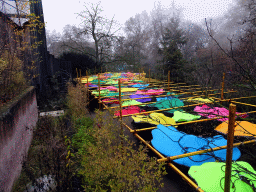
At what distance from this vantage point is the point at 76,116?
6.30m

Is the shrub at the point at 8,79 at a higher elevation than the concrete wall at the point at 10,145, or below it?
higher

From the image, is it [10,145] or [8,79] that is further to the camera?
[8,79]

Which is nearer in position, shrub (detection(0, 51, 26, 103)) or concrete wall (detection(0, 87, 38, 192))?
concrete wall (detection(0, 87, 38, 192))

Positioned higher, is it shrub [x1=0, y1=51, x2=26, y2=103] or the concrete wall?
shrub [x1=0, y1=51, x2=26, y2=103]

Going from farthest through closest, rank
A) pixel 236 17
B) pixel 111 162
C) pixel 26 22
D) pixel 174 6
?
pixel 174 6
pixel 236 17
pixel 26 22
pixel 111 162

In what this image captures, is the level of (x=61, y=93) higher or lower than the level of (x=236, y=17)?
lower

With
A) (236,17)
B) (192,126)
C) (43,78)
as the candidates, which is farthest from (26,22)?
(236,17)

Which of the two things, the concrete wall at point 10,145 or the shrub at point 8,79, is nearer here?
the concrete wall at point 10,145

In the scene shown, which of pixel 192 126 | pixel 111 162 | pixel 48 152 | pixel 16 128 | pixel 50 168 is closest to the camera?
pixel 111 162

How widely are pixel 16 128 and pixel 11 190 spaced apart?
1112mm

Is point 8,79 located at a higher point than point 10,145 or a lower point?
higher

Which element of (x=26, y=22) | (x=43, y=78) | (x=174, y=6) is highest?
(x=174, y=6)

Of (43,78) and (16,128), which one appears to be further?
(43,78)

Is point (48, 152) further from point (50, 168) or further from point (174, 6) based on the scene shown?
point (174, 6)
